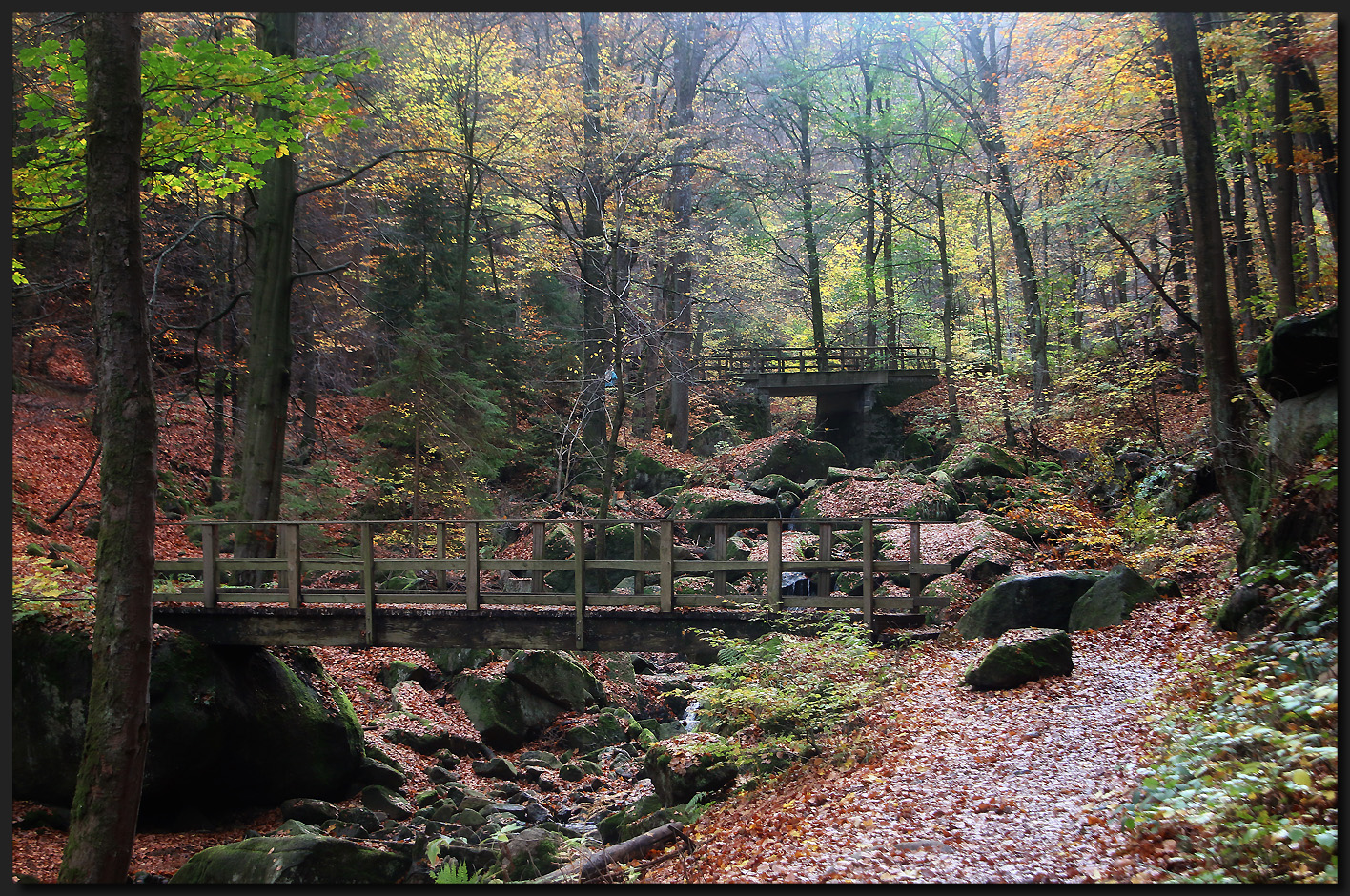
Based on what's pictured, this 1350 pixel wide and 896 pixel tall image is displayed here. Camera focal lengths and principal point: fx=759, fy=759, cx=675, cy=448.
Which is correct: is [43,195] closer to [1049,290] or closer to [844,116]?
[1049,290]

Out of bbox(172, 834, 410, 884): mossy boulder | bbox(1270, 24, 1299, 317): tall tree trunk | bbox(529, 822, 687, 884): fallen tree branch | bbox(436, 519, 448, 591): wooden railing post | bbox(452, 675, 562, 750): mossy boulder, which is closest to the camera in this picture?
bbox(529, 822, 687, 884): fallen tree branch

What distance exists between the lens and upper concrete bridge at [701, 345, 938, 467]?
2481 centimetres

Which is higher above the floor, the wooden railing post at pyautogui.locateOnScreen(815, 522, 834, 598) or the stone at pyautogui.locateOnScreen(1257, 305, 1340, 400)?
the stone at pyautogui.locateOnScreen(1257, 305, 1340, 400)

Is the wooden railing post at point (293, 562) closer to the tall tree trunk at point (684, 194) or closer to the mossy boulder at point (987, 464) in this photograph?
the tall tree trunk at point (684, 194)

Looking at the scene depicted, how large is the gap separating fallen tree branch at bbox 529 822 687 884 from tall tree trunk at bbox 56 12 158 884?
3.04 metres

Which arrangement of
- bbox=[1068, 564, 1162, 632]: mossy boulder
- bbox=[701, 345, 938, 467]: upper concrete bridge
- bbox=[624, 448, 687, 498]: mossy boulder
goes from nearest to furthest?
bbox=[1068, 564, 1162, 632]: mossy boulder, bbox=[624, 448, 687, 498]: mossy boulder, bbox=[701, 345, 938, 467]: upper concrete bridge

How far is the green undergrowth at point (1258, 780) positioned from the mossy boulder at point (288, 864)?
5869mm

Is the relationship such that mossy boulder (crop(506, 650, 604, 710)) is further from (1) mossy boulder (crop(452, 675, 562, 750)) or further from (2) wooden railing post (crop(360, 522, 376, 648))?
(2) wooden railing post (crop(360, 522, 376, 648))

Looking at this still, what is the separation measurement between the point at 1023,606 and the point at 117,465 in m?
8.39

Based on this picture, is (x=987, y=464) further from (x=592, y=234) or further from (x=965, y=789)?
(x=965, y=789)

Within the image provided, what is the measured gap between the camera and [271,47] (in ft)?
32.8

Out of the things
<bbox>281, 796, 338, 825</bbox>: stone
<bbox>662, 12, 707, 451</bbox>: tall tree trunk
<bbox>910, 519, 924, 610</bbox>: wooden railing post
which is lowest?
<bbox>281, 796, 338, 825</bbox>: stone

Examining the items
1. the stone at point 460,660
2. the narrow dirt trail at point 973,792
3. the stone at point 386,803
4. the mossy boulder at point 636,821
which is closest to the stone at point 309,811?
the stone at point 386,803

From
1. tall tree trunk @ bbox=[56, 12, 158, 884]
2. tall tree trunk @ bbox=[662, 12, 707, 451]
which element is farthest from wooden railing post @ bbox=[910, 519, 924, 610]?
tall tree trunk @ bbox=[662, 12, 707, 451]
